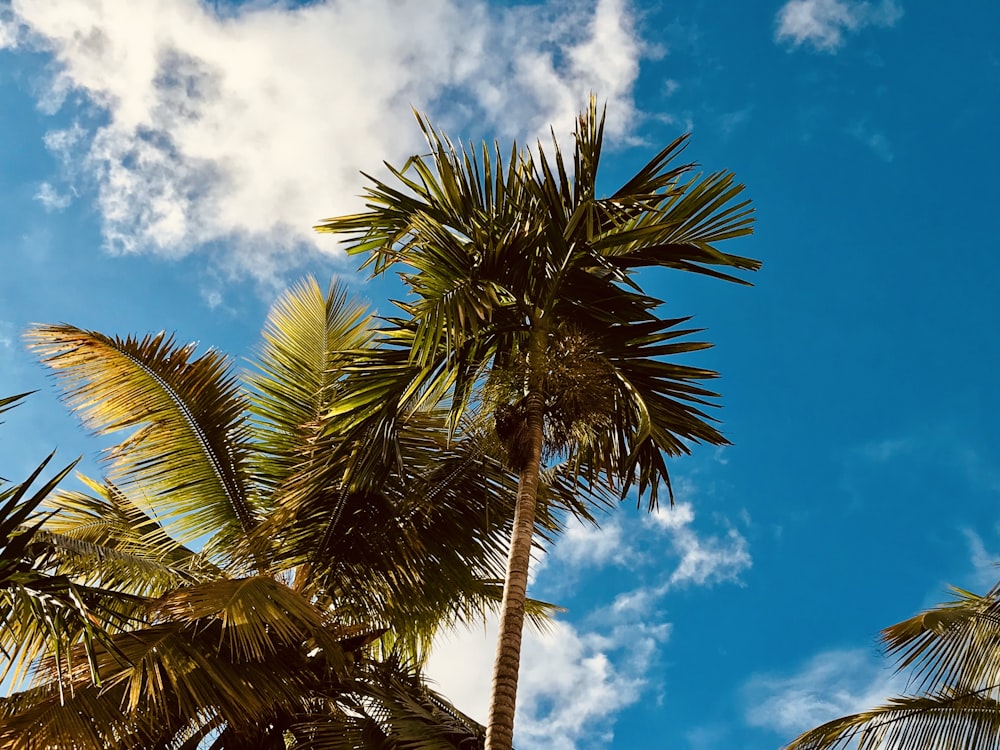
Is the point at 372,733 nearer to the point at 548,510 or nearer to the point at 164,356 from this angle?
the point at 548,510

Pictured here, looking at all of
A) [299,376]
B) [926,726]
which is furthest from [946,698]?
[299,376]

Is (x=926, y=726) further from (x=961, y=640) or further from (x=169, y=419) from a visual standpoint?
(x=169, y=419)

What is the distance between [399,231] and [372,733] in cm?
425

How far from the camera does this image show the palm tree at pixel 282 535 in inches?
294

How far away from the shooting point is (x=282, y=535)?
9.13m

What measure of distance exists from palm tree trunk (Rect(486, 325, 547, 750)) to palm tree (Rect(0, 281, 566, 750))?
0.87 metres

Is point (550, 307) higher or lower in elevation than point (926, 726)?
higher

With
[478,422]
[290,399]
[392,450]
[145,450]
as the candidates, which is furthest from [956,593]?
[145,450]

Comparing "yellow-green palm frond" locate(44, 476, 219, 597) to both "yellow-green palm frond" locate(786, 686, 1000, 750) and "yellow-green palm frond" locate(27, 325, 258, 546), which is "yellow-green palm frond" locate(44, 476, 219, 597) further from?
"yellow-green palm frond" locate(786, 686, 1000, 750)

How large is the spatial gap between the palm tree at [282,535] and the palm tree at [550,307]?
2.17ft

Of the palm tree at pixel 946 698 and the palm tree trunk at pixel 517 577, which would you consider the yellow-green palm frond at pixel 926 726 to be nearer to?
the palm tree at pixel 946 698

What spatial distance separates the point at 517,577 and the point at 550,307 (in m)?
2.25

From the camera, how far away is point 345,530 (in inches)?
359

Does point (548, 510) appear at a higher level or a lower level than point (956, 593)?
higher
